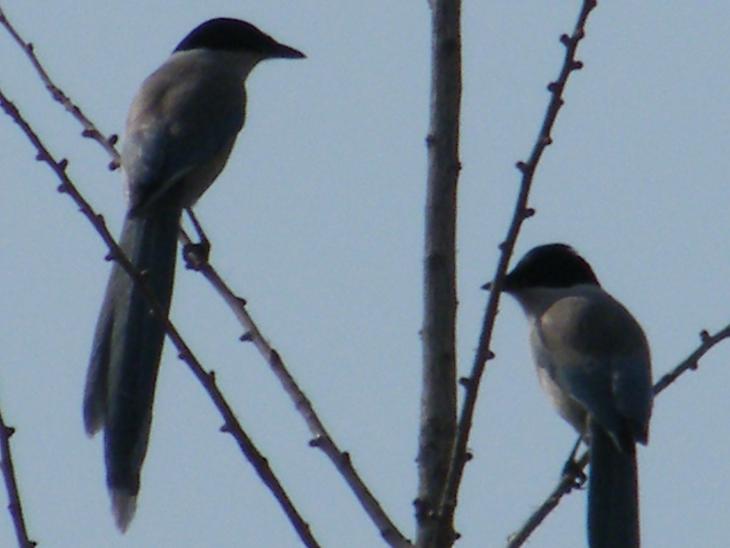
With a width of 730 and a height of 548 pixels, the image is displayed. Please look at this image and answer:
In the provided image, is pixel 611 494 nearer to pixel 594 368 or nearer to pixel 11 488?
pixel 594 368

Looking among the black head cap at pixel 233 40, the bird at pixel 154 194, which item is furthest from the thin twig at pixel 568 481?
the black head cap at pixel 233 40

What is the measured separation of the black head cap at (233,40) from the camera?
270 inches

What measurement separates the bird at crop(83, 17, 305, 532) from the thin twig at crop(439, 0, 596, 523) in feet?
2.08

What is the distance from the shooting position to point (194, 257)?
4.65 meters

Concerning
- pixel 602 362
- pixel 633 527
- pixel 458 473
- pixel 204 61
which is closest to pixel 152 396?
pixel 458 473

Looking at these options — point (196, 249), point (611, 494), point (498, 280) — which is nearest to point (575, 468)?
point (611, 494)

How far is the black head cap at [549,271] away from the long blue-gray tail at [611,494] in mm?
1300

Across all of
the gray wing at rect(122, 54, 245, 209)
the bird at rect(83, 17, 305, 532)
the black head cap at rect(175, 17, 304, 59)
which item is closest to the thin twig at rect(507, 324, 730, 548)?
the bird at rect(83, 17, 305, 532)

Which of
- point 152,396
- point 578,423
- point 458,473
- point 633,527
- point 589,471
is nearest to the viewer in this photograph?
point 458,473

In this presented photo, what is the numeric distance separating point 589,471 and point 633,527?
0.33 metres

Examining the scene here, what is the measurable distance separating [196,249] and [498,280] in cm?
199

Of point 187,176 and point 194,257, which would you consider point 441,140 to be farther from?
point 187,176

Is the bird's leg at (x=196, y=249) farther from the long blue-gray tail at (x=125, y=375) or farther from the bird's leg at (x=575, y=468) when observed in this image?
the bird's leg at (x=575, y=468)

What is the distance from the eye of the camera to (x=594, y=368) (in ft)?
17.5
